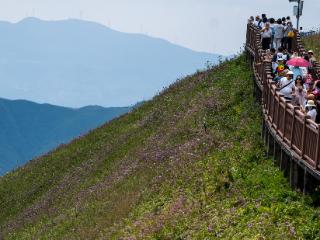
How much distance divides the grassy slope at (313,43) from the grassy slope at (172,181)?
4601 millimetres

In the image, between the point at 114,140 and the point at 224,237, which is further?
the point at 114,140

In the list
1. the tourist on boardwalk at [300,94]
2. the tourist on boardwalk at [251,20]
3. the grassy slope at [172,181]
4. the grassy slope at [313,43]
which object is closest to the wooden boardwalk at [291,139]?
the tourist on boardwalk at [300,94]

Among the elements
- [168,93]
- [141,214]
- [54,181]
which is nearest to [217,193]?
[141,214]

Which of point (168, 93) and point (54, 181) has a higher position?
point (168, 93)

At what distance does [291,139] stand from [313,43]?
31429 mm

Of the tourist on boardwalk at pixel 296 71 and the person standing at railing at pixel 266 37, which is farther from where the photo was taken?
the person standing at railing at pixel 266 37

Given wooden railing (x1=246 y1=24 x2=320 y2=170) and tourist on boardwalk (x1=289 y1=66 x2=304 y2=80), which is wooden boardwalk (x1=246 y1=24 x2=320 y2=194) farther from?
tourist on boardwalk (x1=289 y1=66 x2=304 y2=80)

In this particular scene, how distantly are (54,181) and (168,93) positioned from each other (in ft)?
41.5

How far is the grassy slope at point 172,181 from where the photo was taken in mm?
20234

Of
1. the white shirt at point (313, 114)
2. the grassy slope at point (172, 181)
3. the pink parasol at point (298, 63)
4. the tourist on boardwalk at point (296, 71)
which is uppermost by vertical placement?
the pink parasol at point (298, 63)

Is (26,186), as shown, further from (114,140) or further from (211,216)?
(211,216)

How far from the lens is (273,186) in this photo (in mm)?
21469

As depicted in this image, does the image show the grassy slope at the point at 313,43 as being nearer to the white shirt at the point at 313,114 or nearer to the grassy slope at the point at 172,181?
the grassy slope at the point at 172,181

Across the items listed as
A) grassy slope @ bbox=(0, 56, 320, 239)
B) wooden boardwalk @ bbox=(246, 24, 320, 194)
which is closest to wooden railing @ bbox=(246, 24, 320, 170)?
wooden boardwalk @ bbox=(246, 24, 320, 194)
